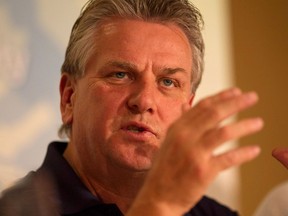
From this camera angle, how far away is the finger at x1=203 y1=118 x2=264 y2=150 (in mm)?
597

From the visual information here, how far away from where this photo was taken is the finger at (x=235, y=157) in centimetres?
60

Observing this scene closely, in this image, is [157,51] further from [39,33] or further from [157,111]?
[39,33]

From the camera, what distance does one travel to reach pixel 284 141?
1.55 m

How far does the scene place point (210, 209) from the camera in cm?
130

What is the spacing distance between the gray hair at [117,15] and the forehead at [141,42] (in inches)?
0.7

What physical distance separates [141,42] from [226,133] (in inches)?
16.3

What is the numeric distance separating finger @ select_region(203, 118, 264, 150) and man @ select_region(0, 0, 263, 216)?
0.84 ft

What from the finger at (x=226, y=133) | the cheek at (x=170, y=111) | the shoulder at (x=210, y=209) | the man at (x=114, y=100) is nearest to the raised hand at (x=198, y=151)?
the finger at (x=226, y=133)

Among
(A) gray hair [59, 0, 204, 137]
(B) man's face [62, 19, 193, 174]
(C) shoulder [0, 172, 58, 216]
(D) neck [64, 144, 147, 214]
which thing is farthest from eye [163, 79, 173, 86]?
(C) shoulder [0, 172, 58, 216]

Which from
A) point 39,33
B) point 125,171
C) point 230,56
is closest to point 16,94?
point 39,33

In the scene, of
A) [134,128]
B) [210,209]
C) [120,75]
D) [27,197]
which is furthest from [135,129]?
[210,209]

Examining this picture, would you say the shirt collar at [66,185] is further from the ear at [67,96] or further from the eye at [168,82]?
the eye at [168,82]

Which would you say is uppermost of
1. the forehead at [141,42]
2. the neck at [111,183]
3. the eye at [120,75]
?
the forehead at [141,42]

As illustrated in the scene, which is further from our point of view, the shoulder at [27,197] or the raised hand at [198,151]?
the shoulder at [27,197]
